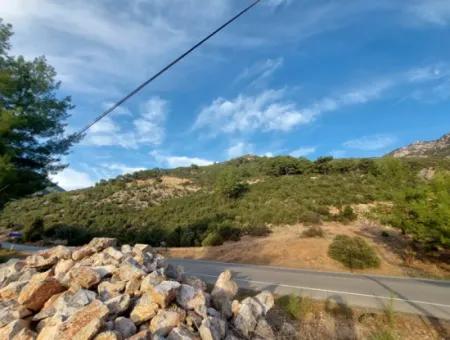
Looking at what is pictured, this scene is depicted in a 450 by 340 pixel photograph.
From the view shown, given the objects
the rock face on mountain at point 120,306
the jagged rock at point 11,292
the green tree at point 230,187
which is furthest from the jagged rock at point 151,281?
the green tree at point 230,187

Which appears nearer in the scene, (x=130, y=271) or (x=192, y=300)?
(x=192, y=300)

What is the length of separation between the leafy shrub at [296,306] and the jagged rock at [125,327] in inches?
161

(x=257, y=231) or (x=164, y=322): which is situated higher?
(x=257, y=231)

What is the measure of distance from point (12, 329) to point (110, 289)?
1450mm

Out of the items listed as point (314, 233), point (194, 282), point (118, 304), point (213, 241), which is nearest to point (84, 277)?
point (118, 304)

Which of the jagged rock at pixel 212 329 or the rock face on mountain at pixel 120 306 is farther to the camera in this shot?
the jagged rock at pixel 212 329

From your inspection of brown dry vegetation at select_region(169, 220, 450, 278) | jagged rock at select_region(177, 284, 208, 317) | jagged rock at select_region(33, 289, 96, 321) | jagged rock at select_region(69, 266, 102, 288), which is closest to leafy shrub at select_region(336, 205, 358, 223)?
brown dry vegetation at select_region(169, 220, 450, 278)

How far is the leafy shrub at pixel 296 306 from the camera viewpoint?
7582 mm

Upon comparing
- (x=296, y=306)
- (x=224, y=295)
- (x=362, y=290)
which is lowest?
(x=362, y=290)

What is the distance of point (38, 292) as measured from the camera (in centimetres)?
562

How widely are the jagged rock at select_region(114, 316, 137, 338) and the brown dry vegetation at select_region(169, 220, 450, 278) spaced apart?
14.2m

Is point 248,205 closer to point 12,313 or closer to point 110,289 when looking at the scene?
point 110,289

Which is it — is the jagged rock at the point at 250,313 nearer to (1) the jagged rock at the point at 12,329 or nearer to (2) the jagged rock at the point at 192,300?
(2) the jagged rock at the point at 192,300

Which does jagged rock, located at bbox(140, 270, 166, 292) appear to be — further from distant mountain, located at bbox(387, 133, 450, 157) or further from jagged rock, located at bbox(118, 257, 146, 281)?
distant mountain, located at bbox(387, 133, 450, 157)
